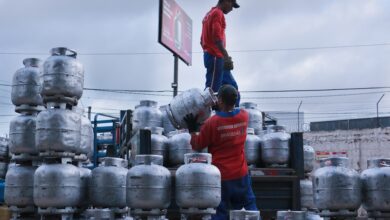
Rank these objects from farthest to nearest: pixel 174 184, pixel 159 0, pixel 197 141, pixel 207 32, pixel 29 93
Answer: pixel 159 0 → pixel 207 32 → pixel 29 93 → pixel 197 141 → pixel 174 184

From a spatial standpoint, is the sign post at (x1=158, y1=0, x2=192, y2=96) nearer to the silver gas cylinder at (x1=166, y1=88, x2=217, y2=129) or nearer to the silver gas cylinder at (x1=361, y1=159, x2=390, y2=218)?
the silver gas cylinder at (x1=166, y1=88, x2=217, y2=129)

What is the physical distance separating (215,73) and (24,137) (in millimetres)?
2770

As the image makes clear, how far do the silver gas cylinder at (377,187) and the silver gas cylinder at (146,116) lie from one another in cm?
363

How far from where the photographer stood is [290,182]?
6.63m

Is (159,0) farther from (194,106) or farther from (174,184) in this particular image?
(174,184)

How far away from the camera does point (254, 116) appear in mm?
8078

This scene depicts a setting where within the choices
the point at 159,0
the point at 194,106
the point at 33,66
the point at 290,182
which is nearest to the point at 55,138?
the point at 33,66

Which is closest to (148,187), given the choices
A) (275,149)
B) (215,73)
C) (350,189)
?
(350,189)

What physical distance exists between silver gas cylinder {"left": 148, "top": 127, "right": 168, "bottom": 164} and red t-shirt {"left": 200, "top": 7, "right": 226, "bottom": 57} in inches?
57.1

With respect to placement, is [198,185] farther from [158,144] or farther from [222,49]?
[222,49]

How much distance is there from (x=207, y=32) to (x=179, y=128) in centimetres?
155

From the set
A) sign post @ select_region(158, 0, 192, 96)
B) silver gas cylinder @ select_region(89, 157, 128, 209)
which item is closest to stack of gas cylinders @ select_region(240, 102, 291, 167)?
silver gas cylinder @ select_region(89, 157, 128, 209)

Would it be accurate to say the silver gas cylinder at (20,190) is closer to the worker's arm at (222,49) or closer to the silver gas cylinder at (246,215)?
the silver gas cylinder at (246,215)

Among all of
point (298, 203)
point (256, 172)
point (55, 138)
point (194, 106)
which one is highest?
point (194, 106)
